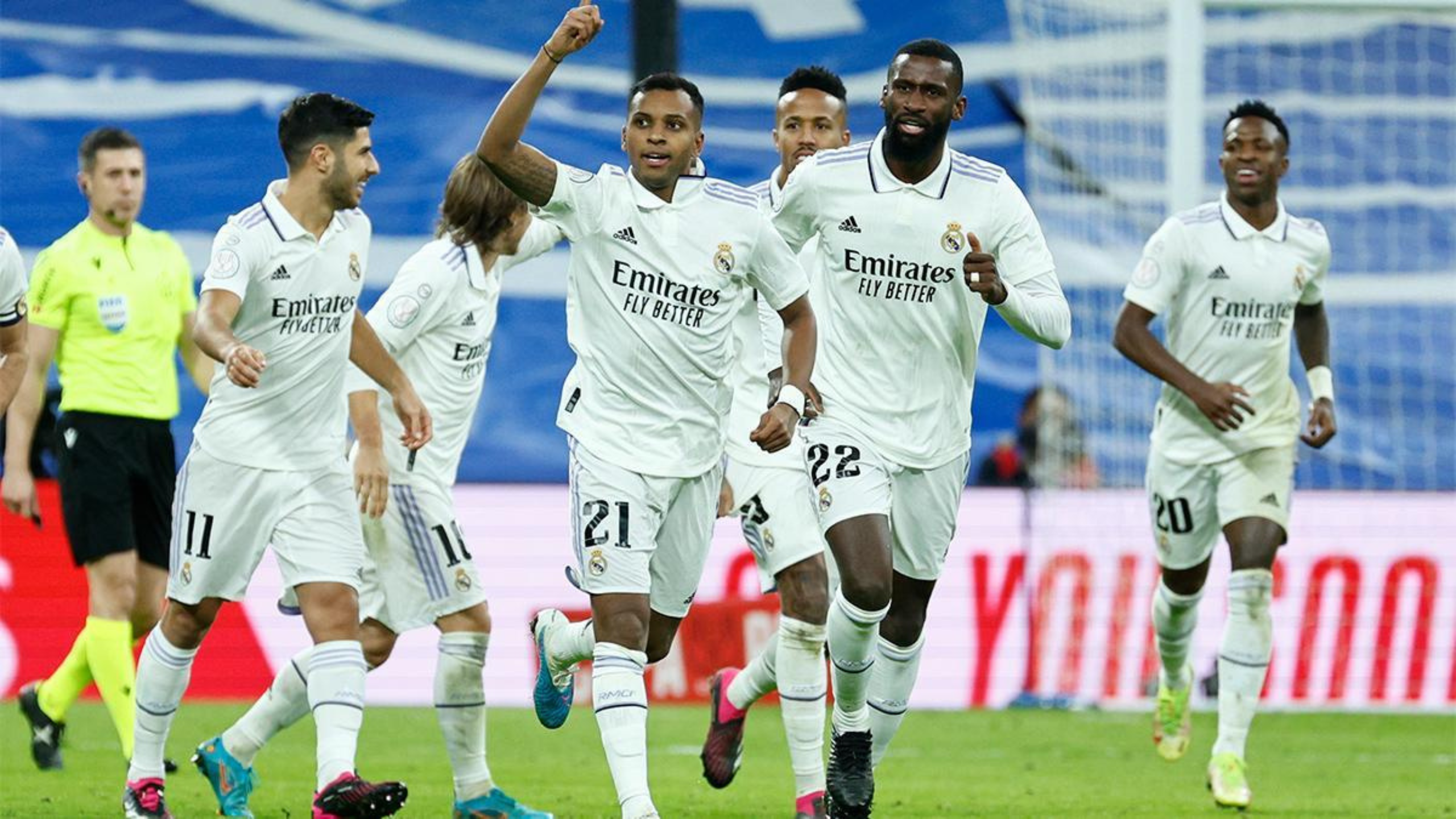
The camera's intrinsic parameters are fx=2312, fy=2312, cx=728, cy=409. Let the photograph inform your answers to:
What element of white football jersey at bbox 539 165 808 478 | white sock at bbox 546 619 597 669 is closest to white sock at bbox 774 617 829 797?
white sock at bbox 546 619 597 669

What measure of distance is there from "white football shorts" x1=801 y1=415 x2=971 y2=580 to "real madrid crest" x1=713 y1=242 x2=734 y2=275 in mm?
792

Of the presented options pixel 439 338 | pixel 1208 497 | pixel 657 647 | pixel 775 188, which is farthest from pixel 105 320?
pixel 1208 497

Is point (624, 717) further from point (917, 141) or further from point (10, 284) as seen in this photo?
point (10, 284)

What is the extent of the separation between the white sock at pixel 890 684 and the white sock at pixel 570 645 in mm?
1077

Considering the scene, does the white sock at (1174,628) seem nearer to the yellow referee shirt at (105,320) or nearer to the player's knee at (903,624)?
the player's knee at (903,624)

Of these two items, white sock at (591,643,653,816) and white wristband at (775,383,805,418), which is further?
white wristband at (775,383,805,418)

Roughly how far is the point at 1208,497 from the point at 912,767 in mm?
2067

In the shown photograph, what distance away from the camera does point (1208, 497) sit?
10523 millimetres

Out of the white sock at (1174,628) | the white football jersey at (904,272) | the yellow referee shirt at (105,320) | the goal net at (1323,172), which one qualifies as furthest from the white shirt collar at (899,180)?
the goal net at (1323,172)

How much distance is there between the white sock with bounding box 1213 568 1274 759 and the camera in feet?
32.9

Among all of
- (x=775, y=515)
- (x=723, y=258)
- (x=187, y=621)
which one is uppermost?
(x=723, y=258)

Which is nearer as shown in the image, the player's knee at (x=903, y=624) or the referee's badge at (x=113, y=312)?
the player's knee at (x=903, y=624)

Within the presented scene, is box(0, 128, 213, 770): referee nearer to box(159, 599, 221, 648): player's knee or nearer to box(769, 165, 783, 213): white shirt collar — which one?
box(159, 599, 221, 648): player's knee

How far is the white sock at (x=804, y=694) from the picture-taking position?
8.17 m
